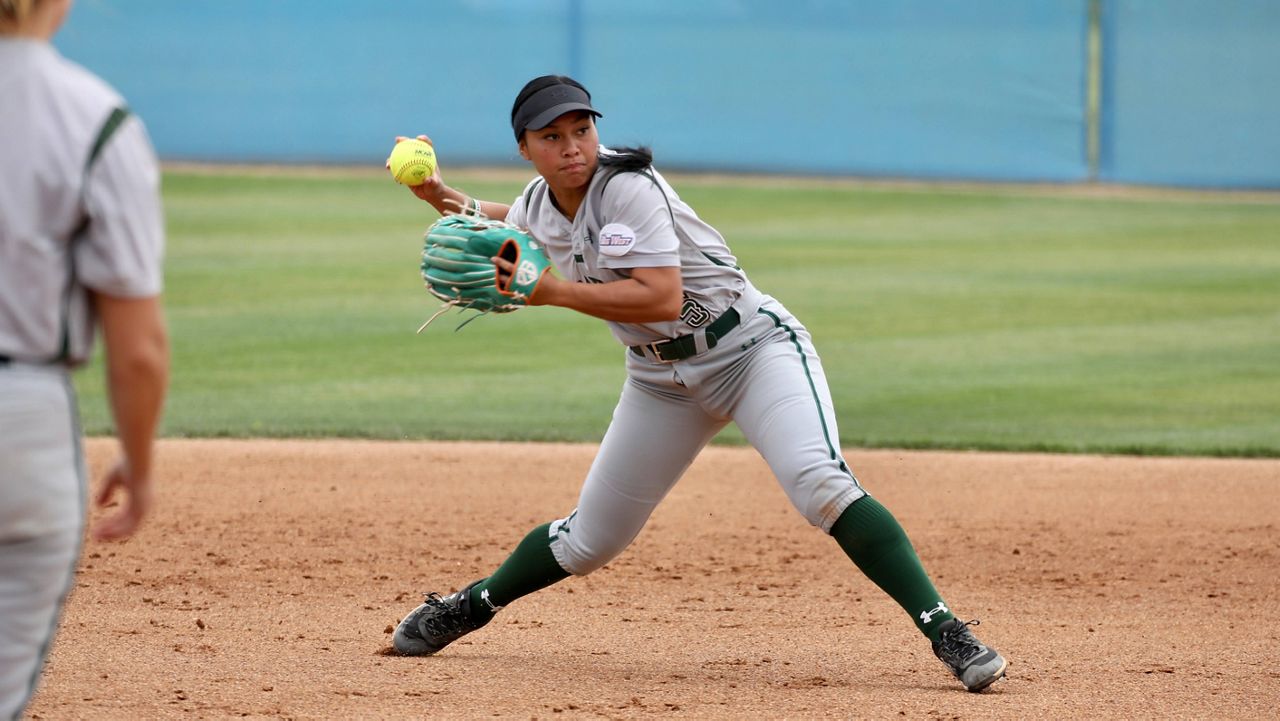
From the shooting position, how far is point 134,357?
87.9 inches

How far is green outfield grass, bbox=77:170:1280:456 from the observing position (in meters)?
8.12

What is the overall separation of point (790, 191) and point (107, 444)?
12.1m

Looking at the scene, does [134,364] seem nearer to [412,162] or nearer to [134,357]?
[134,357]

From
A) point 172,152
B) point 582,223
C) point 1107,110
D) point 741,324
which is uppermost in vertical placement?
point 582,223

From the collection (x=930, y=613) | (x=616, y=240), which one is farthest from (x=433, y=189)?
(x=930, y=613)

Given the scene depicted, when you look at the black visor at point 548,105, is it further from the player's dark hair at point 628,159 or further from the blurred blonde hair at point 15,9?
the blurred blonde hair at point 15,9

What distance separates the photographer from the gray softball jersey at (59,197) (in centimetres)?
218

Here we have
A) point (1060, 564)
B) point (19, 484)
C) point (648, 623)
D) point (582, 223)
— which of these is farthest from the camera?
point (1060, 564)

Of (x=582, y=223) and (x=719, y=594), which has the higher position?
(x=582, y=223)

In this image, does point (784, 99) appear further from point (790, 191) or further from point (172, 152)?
point (172, 152)

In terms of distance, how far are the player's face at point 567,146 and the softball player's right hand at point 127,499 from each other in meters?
1.61

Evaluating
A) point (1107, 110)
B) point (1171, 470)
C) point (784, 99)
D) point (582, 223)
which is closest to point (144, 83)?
point (784, 99)

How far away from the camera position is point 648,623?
471 cm

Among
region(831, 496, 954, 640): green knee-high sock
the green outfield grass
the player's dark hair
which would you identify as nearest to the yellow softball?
the player's dark hair
